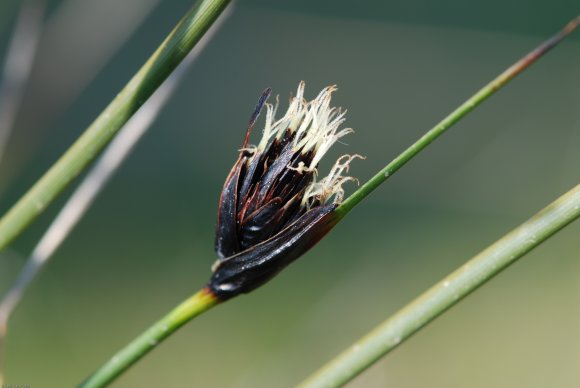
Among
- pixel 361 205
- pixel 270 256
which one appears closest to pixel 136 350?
pixel 270 256

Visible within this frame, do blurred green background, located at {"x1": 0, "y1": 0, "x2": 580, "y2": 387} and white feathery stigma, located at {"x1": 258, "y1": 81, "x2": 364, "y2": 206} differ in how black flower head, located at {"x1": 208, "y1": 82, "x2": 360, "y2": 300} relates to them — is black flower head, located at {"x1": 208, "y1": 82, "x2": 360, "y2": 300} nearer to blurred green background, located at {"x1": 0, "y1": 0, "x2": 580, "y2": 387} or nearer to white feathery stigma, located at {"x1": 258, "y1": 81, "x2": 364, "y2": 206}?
white feathery stigma, located at {"x1": 258, "y1": 81, "x2": 364, "y2": 206}

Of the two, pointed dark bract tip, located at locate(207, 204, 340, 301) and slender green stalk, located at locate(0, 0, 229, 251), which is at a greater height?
slender green stalk, located at locate(0, 0, 229, 251)

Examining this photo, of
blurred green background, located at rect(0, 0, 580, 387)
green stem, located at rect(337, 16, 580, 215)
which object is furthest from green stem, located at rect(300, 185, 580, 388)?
blurred green background, located at rect(0, 0, 580, 387)

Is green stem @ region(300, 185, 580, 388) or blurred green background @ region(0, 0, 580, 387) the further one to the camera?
blurred green background @ region(0, 0, 580, 387)

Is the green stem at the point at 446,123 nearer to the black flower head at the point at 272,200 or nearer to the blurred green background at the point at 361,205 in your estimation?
the black flower head at the point at 272,200

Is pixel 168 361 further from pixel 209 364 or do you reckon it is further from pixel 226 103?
pixel 226 103

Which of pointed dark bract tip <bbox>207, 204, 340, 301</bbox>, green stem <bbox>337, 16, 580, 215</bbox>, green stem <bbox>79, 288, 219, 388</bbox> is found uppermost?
green stem <bbox>337, 16, 580, 215</bbox>
